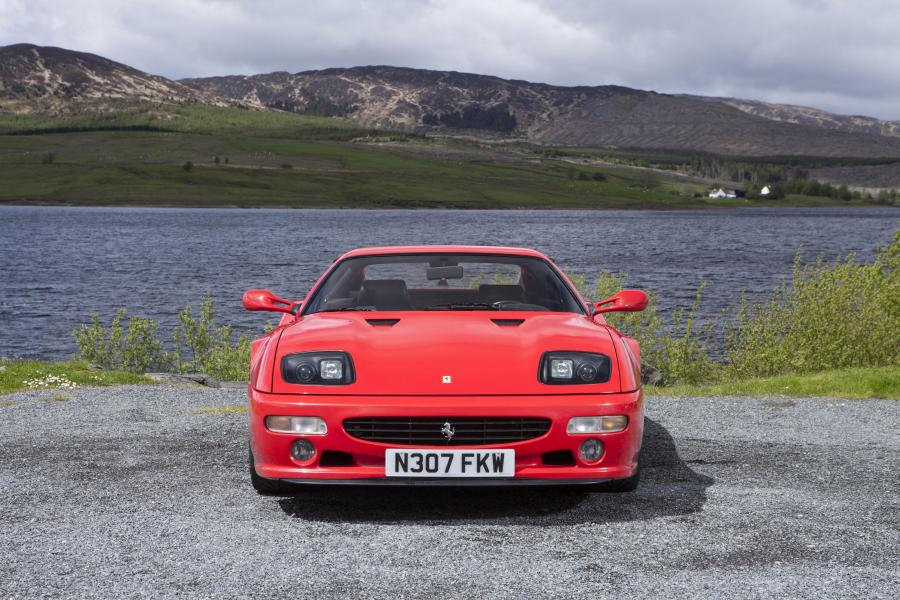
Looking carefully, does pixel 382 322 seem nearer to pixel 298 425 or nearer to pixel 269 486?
pixel 298 425

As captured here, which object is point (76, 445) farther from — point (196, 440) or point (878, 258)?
point (878, 258)

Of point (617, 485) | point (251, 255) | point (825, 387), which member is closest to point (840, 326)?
point (825, 387)

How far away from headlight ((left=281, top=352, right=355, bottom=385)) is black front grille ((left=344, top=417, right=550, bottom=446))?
11.2 inches

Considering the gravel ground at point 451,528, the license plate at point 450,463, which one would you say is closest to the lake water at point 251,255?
the gravel ground at point 451,528

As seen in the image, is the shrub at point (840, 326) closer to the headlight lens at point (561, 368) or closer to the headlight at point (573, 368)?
the headlight at point (573, 368)

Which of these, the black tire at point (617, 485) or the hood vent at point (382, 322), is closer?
the black tire at point (617, 485)

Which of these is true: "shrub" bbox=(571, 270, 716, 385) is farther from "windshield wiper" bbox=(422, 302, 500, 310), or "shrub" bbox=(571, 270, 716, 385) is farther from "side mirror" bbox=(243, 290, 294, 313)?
"side mirror" bbox=(243, 290, 294, 313)

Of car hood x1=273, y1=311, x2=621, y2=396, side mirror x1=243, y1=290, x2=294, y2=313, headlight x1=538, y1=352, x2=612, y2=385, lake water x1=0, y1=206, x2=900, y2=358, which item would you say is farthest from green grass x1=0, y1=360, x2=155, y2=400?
lake water x1=0, y1=206, x2=900, y2=358

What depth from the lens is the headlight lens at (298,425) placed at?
5434mm

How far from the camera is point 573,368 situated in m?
5.59

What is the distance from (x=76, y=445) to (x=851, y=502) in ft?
19.1

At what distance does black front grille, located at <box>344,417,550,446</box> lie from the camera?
17.7ft

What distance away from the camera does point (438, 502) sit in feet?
20.2

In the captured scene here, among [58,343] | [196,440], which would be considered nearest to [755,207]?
[58,343]
